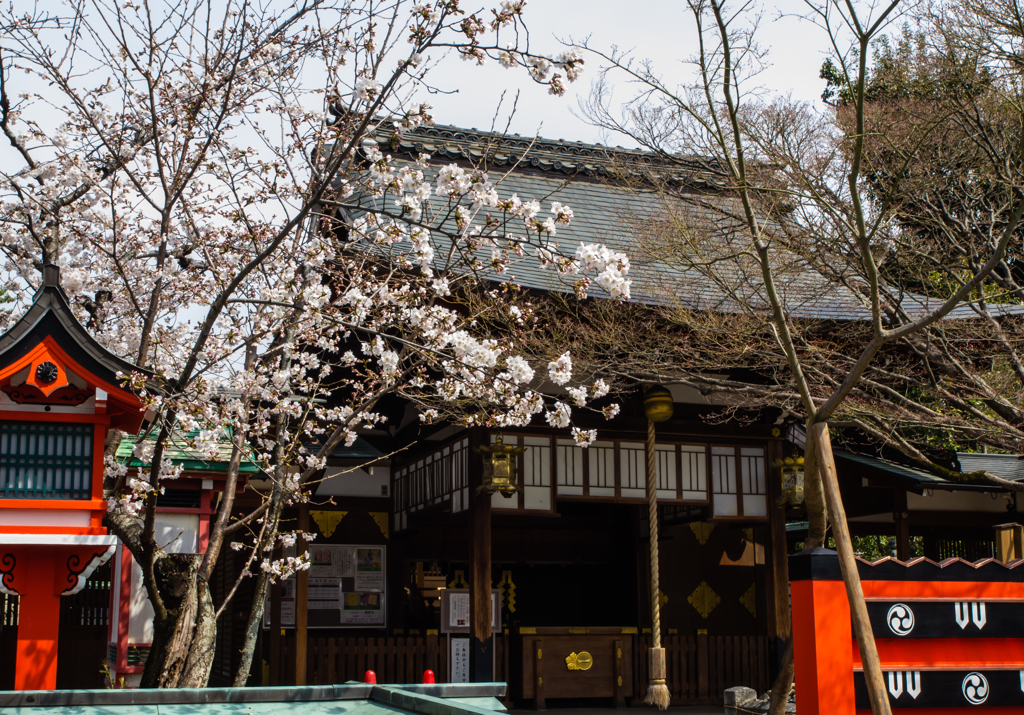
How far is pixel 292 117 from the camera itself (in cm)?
740

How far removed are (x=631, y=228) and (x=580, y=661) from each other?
5.12 meters

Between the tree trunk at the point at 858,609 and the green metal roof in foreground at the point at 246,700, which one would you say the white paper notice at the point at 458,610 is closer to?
the green metal roof in foreground at the point at 246,700

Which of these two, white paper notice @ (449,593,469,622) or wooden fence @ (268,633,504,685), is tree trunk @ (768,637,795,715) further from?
white paper notice @ (449,593,469,622)

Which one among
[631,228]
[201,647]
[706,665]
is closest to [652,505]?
[706,665]

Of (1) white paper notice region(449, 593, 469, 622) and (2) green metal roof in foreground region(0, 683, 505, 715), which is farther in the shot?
(1) white paper notice region(449, 593, 469, 622)

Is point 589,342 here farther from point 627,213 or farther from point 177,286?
point 177,286

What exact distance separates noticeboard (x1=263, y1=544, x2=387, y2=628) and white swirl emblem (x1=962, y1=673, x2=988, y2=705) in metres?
8.13

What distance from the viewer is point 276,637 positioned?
10.4 metres

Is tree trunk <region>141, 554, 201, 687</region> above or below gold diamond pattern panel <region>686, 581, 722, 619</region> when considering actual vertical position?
above

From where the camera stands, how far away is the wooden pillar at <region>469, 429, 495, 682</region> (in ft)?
31.9

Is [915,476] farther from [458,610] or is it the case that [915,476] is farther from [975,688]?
[458,610]

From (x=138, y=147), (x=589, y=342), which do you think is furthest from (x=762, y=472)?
(x=138, y=147)

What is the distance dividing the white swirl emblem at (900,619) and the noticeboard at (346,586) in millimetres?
8072

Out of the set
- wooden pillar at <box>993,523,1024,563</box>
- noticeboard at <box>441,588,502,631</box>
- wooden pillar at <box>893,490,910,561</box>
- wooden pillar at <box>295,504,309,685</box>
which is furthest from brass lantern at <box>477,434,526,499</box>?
wooden pillar at <box>993,523,1024,563</box>
